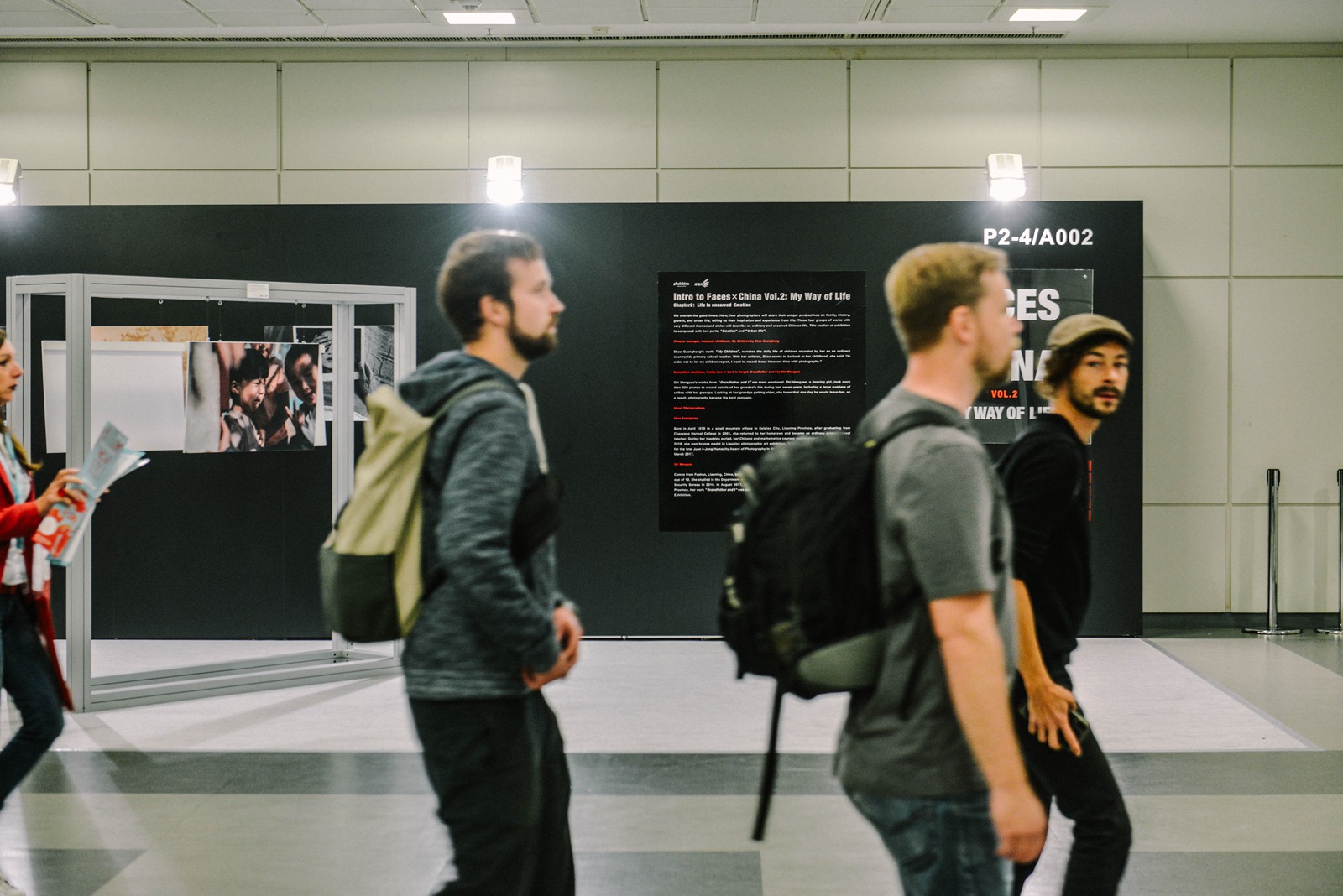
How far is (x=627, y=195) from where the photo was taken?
7426 mm

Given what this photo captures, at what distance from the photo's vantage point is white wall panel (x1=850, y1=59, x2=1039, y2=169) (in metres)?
7.34

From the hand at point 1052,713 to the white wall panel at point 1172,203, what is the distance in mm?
5735

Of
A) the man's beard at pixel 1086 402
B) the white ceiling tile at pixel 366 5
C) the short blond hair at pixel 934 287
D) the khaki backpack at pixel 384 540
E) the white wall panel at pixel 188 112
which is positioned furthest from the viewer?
the white wall panel at pixel 188 112

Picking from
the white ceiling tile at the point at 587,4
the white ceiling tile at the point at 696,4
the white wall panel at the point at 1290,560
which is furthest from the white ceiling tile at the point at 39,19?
A: the white wall panel at the point at 1290,560

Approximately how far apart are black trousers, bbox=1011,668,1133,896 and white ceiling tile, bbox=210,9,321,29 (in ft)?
19.9

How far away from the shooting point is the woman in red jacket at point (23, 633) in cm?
309

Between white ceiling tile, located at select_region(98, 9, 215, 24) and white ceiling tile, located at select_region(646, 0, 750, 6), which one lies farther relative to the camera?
white ceiling tile, located at select_region(98, 9, 215, 24)

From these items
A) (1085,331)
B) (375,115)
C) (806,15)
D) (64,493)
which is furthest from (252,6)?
(1085,331)

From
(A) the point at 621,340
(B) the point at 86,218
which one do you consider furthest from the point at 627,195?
(B) the point at 86,218

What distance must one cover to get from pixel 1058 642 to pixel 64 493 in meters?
2.77

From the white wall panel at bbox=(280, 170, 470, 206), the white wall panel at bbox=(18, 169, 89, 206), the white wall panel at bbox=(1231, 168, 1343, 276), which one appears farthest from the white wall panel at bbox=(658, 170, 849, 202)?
the white wall panel at bbox=(18, 169, 89, 206)

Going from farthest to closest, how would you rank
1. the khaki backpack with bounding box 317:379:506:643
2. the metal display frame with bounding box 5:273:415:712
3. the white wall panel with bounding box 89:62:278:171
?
1. the white wall panel with bounding box 89:62:278:171
2. the metal display frame with bounding box 5:273:415:712
3. the khaki backpack with bounding box 317:379:506:643

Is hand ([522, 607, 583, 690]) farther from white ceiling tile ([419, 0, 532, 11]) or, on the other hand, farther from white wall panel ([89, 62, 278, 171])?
white wall panel ([89, 62, 278, 171])

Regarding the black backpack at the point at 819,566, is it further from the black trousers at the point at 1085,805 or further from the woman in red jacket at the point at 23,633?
the woman in red jacket at the point at 23,633
